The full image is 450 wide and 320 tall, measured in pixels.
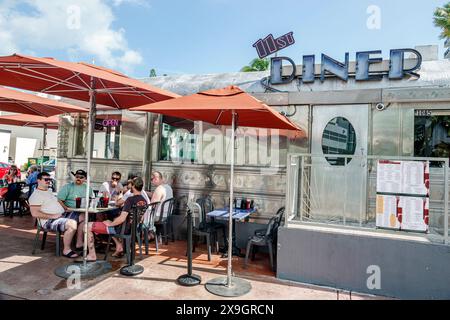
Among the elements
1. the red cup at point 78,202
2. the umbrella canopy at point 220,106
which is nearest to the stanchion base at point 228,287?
the umbrella canopy at point 220,106

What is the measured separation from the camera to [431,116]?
18.9ft

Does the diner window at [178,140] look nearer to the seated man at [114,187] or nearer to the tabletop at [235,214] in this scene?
the seated man at [114,187]

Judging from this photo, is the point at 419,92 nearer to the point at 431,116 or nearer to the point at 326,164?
the point at 431,116

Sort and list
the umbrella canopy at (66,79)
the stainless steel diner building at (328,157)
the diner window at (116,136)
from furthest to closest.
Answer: the diner window at (116,136) < the stainless steel diner building at (328,157) < the umbrella canopy at (66,79)

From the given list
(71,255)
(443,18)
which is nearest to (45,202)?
(71,255)

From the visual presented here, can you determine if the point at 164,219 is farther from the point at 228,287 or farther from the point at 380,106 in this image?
Answer: the point at 380,106

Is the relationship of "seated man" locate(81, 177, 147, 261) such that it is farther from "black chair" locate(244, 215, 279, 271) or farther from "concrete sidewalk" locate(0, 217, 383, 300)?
"black chair" locate(244, 215, 279, 271)

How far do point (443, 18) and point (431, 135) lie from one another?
12.3 meters

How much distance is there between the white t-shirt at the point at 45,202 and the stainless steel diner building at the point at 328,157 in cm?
257

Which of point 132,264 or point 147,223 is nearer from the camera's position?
point 132,264

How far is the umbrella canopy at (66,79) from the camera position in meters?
3.87

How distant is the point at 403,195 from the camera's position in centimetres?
413

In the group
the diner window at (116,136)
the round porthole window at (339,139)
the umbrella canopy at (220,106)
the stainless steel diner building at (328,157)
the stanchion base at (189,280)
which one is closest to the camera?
the umbrella canopy at (220,106)
